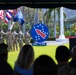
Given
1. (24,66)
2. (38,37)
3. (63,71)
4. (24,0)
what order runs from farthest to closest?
1. (38,37)
2. (24,0)
3. (24,66)
4. (63,71)

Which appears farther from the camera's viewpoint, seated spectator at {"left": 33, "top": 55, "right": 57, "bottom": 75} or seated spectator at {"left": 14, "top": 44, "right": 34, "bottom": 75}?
seated spectator at {"left": 14, "top": 44, "right": 34, "bottom": 75}

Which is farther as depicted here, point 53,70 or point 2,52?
point 2,52

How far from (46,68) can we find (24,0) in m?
6.10

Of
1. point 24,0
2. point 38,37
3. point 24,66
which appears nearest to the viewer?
point 24,66

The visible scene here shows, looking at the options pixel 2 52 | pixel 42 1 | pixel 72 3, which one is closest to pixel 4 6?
pixel 42 1

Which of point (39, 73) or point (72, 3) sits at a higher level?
point (72, 3)

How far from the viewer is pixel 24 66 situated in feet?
10.2

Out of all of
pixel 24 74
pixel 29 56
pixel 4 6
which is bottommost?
pixel 24 74

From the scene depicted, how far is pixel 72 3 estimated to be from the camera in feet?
28.4

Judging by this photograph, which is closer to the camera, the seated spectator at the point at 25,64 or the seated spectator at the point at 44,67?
the seated spectator at the point at 44,67

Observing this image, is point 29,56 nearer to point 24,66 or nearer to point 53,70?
point 24,66

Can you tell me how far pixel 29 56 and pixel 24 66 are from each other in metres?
0.13

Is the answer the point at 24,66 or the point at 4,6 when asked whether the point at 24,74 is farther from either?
the point at 4,6

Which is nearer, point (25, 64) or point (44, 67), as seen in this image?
point (44, 67)
